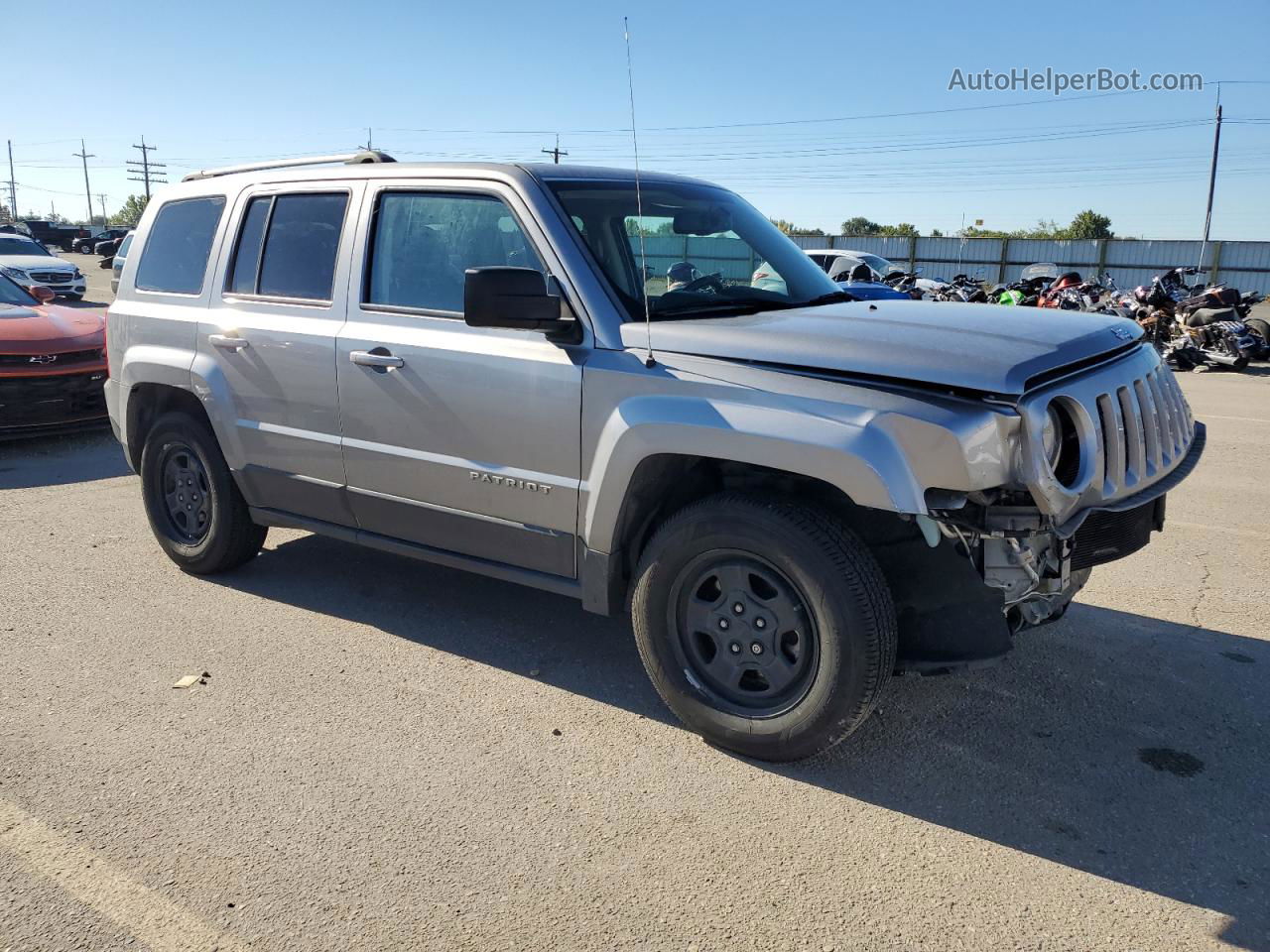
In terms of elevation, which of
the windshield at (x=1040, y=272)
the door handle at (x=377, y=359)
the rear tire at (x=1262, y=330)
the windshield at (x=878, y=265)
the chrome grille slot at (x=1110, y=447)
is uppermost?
the windshield at (x=878, y=265)

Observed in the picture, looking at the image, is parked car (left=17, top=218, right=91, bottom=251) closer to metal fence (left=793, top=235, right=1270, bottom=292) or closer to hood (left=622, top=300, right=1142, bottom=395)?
metal fence (left=793, top=235, right=1270, bottom=292)

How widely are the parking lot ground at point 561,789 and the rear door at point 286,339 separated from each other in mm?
704

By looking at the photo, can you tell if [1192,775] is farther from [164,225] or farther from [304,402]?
[164,225]

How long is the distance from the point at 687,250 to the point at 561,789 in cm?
223

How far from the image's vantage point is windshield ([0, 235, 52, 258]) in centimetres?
2422

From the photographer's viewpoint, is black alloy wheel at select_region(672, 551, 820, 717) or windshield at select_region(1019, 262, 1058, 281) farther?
windshield at select_region(1019, 262, 1058, 281)

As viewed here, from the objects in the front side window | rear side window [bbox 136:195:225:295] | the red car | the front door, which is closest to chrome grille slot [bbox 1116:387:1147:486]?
the front door

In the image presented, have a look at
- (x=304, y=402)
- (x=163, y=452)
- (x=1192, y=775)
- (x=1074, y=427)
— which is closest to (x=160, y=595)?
(x=163, y=452)

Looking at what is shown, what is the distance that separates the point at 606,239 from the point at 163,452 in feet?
9.48

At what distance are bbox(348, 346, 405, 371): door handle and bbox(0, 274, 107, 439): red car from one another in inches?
218

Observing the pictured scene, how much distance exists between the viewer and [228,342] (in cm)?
480

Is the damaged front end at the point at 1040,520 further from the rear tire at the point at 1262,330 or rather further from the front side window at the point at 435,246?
the rear tire at the point at 1262,330

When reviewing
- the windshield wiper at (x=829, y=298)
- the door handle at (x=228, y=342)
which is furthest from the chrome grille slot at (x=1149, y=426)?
the door handle at (x=228, y=342)

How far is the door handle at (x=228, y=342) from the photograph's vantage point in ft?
15.5
